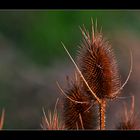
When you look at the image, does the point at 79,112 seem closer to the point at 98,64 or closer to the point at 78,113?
the point at 78,113

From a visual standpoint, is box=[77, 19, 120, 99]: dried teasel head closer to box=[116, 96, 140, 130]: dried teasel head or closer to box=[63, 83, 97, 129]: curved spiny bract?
box=[63, 83, 97, 129]: curved spiny bract

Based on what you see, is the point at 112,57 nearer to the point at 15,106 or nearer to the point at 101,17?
the point at 101,17

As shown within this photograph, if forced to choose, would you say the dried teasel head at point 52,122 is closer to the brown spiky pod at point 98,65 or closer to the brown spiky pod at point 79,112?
the brown spiky pod at point 79,112

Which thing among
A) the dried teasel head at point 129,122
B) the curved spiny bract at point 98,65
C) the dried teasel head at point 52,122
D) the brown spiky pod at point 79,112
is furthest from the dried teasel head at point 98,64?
the dried teasel head at point 52,122

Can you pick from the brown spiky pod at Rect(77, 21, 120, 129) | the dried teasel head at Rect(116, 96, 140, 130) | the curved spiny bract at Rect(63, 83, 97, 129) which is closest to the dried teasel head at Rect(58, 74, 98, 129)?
the curved spiny bract at Rect(63, 83, 97, 129)

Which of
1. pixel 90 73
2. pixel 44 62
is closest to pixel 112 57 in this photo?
pixel 90 73
